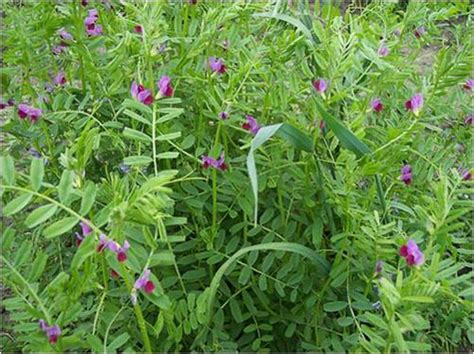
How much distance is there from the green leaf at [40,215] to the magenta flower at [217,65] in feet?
1.24

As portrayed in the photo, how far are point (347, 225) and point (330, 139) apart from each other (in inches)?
6.6

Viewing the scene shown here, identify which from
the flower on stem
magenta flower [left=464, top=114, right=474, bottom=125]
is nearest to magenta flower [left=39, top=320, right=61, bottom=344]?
the flower on stem

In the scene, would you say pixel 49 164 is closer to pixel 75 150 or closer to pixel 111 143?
pixel 111 143

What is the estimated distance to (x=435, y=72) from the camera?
1275 millimetres

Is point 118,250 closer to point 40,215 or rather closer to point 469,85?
point 40,215

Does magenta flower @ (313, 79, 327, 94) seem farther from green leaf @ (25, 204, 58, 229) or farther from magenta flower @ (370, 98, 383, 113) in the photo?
green leaf @ (25, 204, 58, 229)

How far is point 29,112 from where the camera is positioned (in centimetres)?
127

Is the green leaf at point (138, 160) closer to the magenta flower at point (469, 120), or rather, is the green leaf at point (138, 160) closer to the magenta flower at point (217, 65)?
the magenta flower at point (217, 65)

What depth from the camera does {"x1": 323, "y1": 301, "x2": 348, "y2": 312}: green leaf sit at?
1.20 meters

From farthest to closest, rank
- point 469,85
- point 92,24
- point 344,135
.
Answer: point 469,85, point 92,24, point 344,135

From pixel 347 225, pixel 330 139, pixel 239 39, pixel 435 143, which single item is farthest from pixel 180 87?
pixel 435 143

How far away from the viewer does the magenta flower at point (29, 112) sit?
127 centimetres

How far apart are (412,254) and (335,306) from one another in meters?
0.22

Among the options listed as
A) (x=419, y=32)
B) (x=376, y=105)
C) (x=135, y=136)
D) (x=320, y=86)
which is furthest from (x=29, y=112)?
(x=419, y=32)
